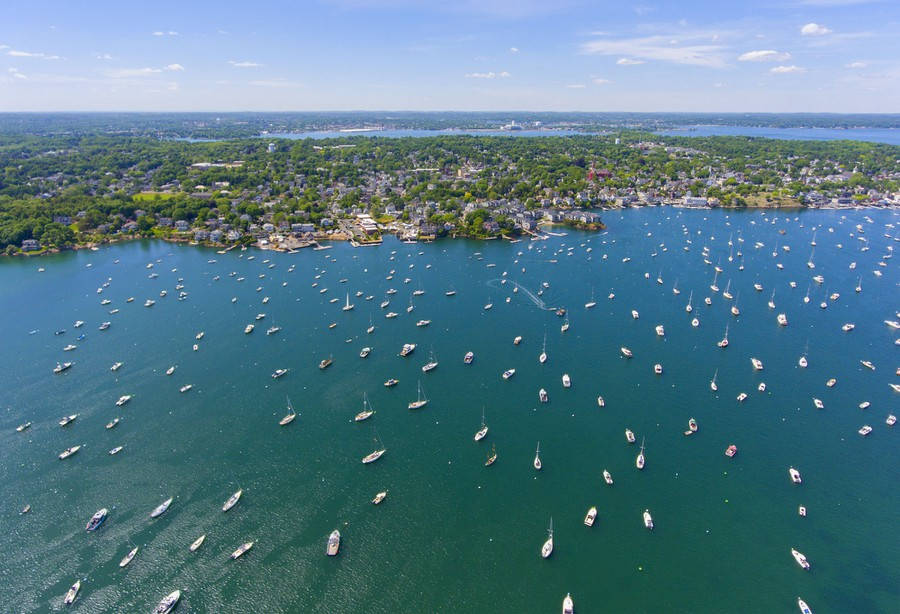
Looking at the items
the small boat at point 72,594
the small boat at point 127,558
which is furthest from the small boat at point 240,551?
the small boat at point 72,594

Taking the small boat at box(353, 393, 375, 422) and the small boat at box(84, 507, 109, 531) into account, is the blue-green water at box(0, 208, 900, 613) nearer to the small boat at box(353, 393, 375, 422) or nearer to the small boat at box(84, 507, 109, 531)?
the small boat at box(84, 507, 109, 531)

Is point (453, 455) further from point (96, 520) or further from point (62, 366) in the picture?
point (62, 366)

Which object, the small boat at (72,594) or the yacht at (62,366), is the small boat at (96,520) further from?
the yacht at (62,366)

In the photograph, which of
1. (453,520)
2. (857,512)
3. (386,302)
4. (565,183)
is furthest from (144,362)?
(565,183)

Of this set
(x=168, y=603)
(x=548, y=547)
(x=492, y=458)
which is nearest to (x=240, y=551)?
(x=168, y=603)

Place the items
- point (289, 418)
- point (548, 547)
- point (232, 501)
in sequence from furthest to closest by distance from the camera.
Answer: point (289, 418)
point (232, 501)
point (548, 547)

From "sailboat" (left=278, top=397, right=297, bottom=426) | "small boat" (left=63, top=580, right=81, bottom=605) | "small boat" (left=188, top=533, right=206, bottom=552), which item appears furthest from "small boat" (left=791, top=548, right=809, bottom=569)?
"small boat" (left=63, top=580, right=81, bottom=605)
